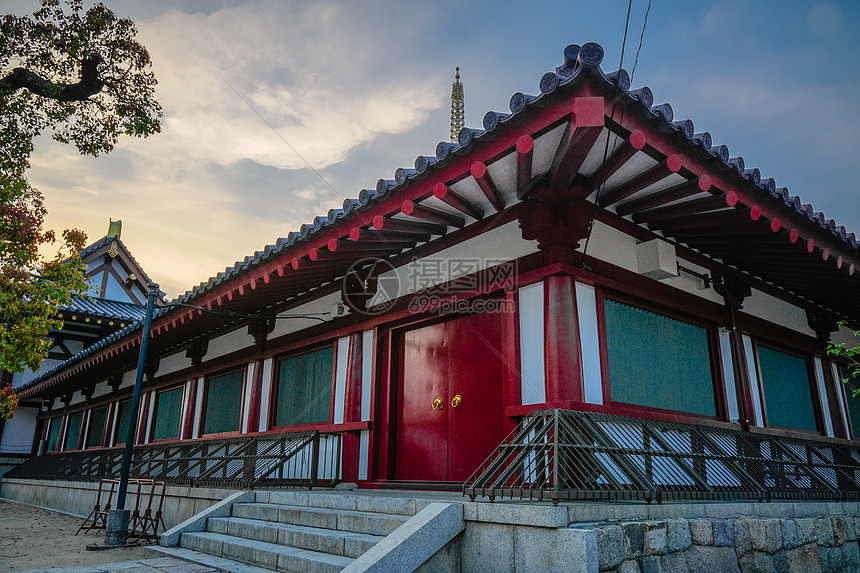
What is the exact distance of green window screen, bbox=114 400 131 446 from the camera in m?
15.6

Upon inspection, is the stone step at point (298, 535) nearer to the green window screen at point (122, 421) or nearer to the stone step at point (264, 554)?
the stone step at point (264, 554)

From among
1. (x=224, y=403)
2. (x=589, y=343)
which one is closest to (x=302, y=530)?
(x=589, y=343)

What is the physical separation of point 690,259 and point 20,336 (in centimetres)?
961

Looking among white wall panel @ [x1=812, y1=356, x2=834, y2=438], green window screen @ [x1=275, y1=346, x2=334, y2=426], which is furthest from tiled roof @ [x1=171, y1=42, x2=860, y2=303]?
white wall panel @ [x1=812, y1=356, x2=834, y2=438]

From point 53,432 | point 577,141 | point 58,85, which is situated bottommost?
point 53,432

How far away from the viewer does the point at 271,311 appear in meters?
10.1

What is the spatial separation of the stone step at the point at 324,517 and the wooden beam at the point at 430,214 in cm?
265

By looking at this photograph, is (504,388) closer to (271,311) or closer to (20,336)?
(271,311)

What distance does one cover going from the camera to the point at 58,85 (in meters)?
7.31

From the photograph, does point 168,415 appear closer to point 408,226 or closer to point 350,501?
point 408,226

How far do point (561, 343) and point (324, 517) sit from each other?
266 centimetres

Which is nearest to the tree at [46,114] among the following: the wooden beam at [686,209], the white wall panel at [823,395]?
the wooden beam at [686,209]

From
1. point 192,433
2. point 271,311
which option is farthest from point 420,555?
point 192,433

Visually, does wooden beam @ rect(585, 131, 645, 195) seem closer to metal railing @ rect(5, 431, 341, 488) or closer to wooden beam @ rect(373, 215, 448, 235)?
wooden beam @ rect(373, 215, 448, 235)
